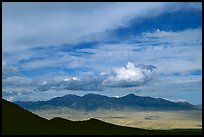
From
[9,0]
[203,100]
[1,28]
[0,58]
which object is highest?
[9,0]

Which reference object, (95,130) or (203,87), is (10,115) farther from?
(203,87)

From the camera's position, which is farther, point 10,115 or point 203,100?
point 10,115

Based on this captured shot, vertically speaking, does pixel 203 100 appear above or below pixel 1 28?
below

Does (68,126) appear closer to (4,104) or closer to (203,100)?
(4,104)

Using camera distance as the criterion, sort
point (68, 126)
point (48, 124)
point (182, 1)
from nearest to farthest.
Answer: point (182, 1) → point (48, 124) → point (68, 126)

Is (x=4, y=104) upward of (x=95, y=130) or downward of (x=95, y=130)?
upward

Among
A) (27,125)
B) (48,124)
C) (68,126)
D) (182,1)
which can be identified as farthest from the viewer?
(68,126)

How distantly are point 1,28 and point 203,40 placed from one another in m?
22.7

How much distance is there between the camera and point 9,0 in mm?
40594

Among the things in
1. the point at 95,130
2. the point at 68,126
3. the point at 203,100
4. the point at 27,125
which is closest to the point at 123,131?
the point at 95,130

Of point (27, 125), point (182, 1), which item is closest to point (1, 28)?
point (182, 1)

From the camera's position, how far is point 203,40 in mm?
39625

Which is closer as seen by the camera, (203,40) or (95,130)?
(203,40)

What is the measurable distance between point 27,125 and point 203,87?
120 metres
